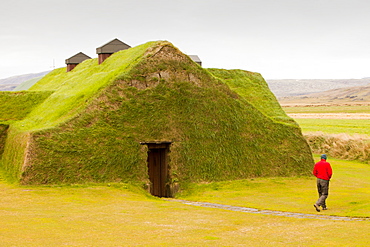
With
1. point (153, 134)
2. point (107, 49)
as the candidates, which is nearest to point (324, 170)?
point (153, 134)

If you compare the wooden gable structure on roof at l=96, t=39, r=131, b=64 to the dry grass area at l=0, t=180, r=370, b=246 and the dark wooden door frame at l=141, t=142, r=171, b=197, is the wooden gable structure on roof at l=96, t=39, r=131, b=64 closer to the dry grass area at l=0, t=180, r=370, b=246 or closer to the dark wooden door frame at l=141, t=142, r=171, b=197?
the dark wooden door frame at l=141, t=142, r=171, b=197

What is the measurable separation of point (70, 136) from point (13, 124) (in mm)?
9866

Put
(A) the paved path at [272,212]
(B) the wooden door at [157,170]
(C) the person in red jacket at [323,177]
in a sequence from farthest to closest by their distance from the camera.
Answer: (B) the wooden door at [157,170] < (C) the person in red jacket at [323,177] < (A) the paved path at [272,212]

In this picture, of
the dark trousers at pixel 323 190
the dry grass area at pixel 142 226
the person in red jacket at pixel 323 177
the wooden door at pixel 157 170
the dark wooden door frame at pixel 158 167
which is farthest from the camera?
the wooden door at pixel 157 170

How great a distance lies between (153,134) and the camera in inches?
1111

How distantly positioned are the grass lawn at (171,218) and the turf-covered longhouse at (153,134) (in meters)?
1.22

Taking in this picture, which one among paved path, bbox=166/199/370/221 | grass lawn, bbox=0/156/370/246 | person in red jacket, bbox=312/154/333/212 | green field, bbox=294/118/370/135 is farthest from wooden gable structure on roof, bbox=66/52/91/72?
person in red jacket, bbox=312/154/333/212

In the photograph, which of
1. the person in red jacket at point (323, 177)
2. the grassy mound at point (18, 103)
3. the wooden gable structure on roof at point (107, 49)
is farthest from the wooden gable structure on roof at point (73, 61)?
the person in red jacket at point (323, 177)

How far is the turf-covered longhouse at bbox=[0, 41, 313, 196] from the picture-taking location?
25672 mm

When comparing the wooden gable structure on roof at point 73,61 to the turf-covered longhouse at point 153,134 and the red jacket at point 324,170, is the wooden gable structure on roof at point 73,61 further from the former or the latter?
the red jacket at point 324,170

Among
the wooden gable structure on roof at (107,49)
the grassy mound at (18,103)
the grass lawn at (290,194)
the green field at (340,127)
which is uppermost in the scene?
the wooden gable structure on roof at (107,49)

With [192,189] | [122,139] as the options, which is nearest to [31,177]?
[122,139]

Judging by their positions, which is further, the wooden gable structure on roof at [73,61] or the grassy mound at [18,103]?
the wooden gable structure on roof at [73,61]

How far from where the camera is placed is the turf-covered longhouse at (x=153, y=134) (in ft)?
84.2
